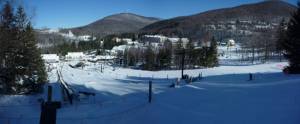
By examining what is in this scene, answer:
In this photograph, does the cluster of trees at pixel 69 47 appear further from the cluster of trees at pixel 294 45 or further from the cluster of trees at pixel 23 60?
the cluster of trees at pixel 294 45

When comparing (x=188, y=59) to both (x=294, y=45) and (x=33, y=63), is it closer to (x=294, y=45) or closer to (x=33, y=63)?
(x=294, y=45)

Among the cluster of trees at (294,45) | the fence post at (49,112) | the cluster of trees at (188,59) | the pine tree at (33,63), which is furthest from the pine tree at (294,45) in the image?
the cluster of trees at (188,59)

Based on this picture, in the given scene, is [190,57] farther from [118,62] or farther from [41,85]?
[41,85]

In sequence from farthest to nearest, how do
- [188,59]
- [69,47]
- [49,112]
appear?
1. [69,47]
2. [188,59]
3. [49,112]

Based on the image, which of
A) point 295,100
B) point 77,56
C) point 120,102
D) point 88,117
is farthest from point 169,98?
point 77,56

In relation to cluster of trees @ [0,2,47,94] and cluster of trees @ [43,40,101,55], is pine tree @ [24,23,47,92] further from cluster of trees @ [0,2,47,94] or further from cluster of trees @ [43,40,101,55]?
cluster of trees @ [43,40,101,55]

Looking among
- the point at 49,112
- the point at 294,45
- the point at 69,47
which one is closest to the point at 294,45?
the point at 294,45

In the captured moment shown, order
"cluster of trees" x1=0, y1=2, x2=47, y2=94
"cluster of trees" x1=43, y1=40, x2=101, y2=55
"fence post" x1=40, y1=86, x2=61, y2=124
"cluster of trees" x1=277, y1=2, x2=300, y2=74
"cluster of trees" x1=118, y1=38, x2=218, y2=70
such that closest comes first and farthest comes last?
"fence post" x1=40, y1=86, x2=61, y2=124 → "cluster of trees" x1=0, y1=2, x2=47, y2=94 → "cluster of trees" x1=277, y1=2, x2=300, y2=74 → "cluster of trees" x1=118, y1=38, x2=218, y2=70 → "cluster of trees" x1=43, y1=40, x2=101, y2=55

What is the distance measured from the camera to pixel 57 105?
450 centimetres

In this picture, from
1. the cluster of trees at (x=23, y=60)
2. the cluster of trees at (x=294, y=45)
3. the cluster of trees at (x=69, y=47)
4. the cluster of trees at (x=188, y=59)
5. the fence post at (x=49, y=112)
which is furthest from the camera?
the cluster of trees at (x=69, y=47)

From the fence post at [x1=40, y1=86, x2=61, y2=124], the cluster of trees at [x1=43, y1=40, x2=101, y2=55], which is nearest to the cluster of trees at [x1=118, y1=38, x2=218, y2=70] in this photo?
the cluster of trees at [x1=43, y1=40, x2=101, y2=55]

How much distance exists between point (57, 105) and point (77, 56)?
13407 cm

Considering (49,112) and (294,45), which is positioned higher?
(294,45)

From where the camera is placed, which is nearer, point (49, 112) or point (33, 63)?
point (49, 112)
